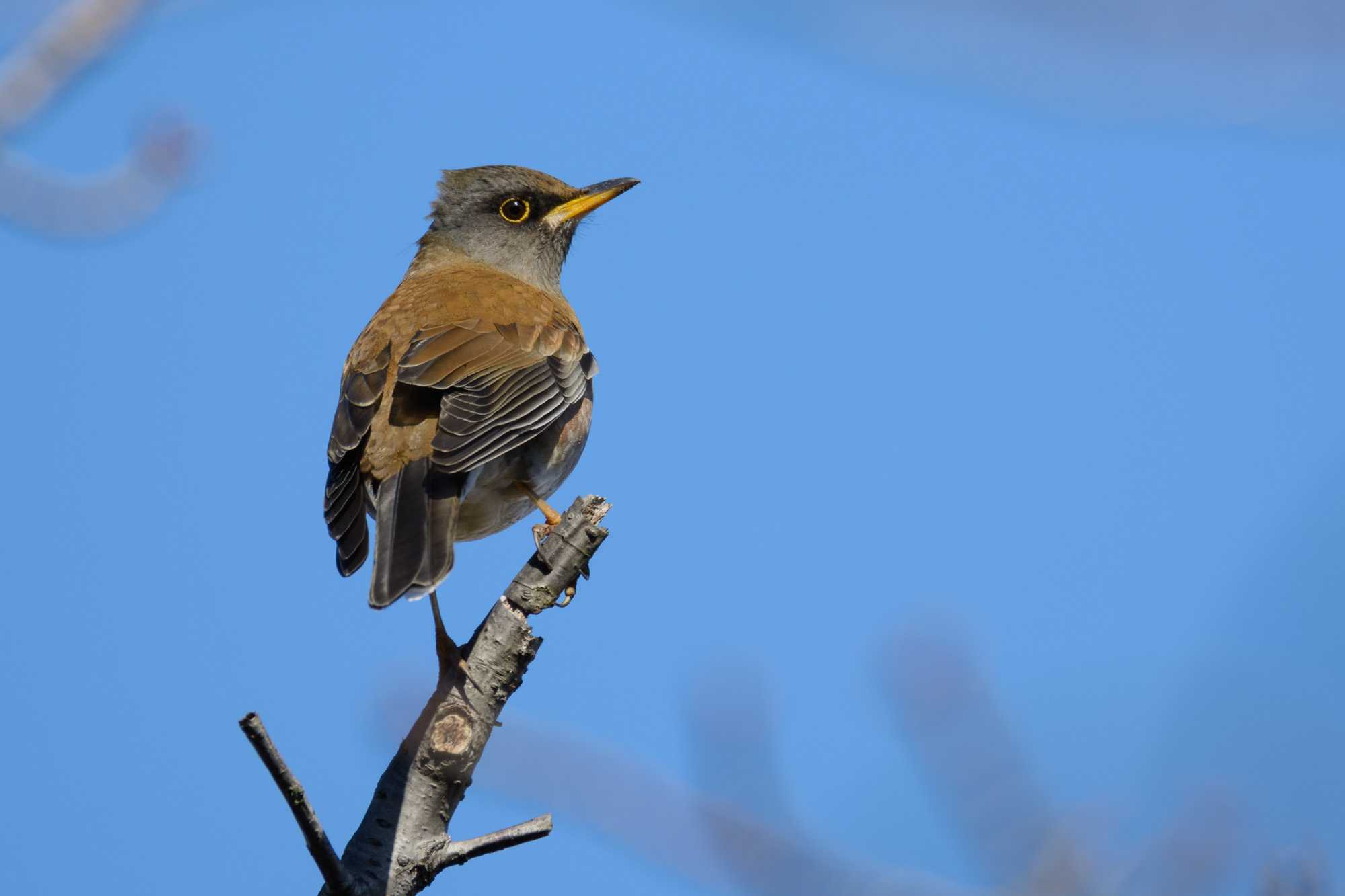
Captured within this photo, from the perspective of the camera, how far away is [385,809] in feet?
14.0

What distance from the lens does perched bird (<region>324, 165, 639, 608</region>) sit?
213 inches

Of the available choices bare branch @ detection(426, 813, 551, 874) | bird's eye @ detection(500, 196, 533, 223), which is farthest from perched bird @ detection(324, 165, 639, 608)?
bare branch @ detection(426, 813, 551, 874)

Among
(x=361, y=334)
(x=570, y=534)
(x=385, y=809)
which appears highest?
(x=361, y=334)

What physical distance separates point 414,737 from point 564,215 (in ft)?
15.3

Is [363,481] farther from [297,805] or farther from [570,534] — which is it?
[297,805]

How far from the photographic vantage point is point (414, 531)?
5285 mm

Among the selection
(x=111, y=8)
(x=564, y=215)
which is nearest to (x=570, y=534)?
(x=111, y=8)

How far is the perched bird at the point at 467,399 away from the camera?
213 inches

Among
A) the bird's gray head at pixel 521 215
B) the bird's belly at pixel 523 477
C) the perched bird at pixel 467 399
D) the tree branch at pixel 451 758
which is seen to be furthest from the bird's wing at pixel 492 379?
the bird's gray head at pixel 521 215

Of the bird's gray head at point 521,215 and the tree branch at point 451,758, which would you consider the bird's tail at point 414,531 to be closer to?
the tree branch at point 451,758

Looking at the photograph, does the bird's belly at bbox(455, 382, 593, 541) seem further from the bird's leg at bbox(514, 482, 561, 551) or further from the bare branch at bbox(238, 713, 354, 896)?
the bare branch at bbox(238, 713, 354, 896)

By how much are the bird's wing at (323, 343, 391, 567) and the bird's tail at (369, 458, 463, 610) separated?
0.09 metres

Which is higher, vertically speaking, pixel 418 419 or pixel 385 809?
pixel 418 419

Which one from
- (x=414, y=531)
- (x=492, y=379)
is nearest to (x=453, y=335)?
(x=492, y=379)
